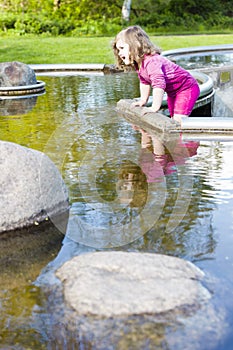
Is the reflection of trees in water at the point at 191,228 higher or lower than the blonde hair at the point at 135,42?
lower

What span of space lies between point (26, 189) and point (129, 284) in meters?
1.20

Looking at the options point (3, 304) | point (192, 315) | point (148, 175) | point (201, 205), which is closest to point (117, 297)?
point (192, 315)

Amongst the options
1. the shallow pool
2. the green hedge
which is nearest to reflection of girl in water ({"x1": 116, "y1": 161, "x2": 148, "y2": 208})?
the shallow pool

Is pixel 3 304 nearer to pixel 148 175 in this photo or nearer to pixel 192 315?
pixel 192 315

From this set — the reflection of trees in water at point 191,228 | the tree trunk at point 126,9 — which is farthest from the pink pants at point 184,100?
the tree trunk at point 126,9

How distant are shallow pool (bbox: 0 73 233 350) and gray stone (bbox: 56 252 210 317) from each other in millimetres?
128

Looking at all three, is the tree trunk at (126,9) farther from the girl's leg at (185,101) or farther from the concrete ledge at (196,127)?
the concrete ledge at (196,127)

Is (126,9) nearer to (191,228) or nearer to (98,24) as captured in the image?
(98,24)

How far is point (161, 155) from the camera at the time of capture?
5.21 metres

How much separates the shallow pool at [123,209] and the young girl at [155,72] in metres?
0.51

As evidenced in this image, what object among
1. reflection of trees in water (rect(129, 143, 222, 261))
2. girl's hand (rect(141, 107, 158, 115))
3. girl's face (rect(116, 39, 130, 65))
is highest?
girl's face (rect(116, 39, 130, 65))

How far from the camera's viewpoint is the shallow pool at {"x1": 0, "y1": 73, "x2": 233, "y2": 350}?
2771mm

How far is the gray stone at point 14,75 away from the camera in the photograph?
385 inches

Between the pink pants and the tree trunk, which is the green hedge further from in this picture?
the pink pants
